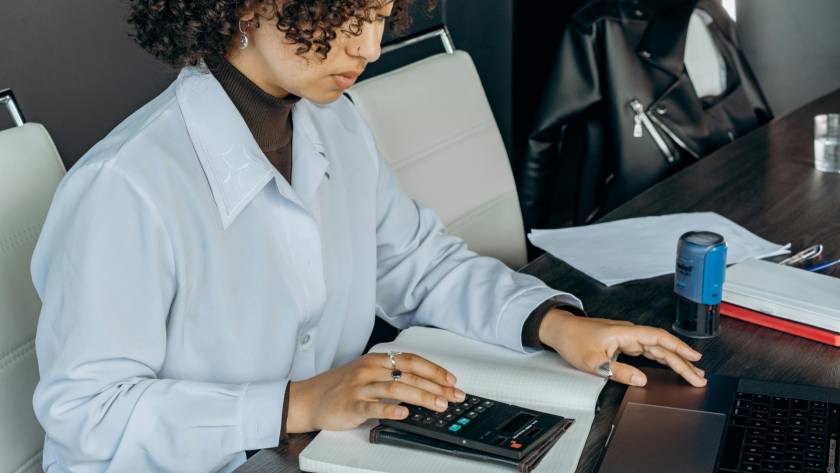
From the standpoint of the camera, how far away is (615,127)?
2375 mm

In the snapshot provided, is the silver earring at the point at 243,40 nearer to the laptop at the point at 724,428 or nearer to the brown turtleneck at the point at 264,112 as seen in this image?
the brown turtleneck at the point at 264,112

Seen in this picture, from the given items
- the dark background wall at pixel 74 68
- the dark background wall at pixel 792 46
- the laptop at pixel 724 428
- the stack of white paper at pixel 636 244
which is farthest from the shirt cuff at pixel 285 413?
the dark background wall at pixel 792 46

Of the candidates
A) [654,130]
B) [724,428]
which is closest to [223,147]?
[724,428]

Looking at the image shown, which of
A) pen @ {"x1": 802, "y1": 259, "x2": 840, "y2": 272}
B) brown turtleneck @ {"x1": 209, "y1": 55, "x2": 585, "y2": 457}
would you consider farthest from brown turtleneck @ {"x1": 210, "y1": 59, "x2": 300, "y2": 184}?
pen @ {"x1": 802, "y1": 259, "x2": 840, "y2": 272}

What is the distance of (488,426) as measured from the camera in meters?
1.09

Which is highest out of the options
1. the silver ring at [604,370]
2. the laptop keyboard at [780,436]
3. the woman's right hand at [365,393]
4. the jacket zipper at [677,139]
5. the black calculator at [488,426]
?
the woman's right hand at [365,393]

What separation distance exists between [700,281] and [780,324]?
130 mm

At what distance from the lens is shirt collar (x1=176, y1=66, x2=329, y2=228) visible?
49.6 inches

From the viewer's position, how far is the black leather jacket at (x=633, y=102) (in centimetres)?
235

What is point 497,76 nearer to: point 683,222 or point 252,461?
point 683,222

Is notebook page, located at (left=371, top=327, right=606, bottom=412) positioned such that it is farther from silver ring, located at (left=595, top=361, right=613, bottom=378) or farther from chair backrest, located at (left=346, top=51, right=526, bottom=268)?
chair backrest, located at (left=346, top=51, right=526, bottom=268)

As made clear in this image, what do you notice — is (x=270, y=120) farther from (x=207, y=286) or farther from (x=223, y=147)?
(x=207, y=286)

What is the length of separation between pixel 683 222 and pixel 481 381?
690 mm

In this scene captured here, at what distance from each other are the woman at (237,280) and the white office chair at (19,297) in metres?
0.08
